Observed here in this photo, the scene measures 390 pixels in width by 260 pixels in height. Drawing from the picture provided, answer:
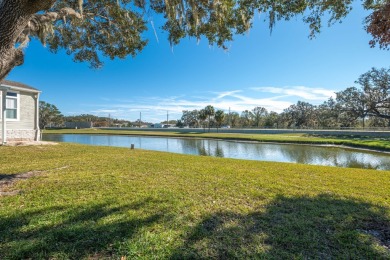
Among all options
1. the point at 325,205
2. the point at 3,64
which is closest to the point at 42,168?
the point at 3,64

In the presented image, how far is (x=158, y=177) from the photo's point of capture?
17.1 ft

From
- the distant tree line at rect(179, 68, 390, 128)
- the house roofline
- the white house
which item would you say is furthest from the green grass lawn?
the distant tree line at rect(179, 68, 390, 128)

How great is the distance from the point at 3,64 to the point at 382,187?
7255 millimetres

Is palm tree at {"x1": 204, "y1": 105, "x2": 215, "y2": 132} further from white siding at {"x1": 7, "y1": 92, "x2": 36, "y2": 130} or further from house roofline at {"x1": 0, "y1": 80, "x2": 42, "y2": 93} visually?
white siding at {"x1": 7, "y1": 92, "x2": 36, "y2": 130}

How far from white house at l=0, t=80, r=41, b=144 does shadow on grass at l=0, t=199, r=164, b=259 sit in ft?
32.2

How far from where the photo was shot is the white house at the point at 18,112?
1000 cm

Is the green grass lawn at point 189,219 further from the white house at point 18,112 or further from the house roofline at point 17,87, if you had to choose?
the house roofline at point 17,87

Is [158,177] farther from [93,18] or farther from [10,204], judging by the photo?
[93,18]

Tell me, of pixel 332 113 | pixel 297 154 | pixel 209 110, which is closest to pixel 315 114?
pixel 332 113

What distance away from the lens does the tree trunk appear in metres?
2.20

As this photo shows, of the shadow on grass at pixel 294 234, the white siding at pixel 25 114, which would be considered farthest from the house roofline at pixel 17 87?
the shadow on grass at pixel 294 234

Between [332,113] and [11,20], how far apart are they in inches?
1870

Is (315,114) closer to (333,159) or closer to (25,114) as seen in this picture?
(333,159)

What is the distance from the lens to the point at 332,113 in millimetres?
40719
